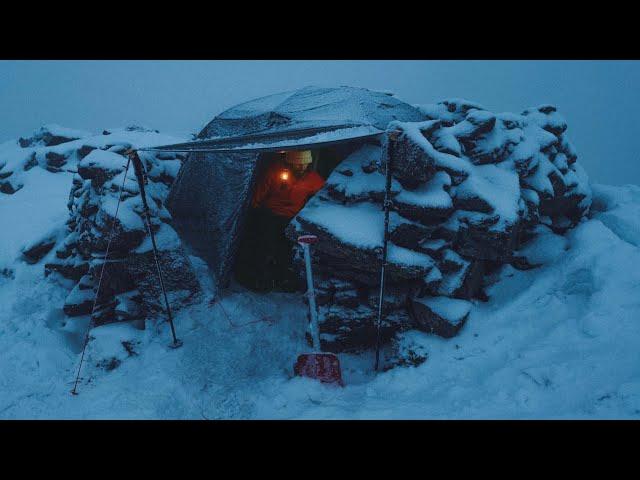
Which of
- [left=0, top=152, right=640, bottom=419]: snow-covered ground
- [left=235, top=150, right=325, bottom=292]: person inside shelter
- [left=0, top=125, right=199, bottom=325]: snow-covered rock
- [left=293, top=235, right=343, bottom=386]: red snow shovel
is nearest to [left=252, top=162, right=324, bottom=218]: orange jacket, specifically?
[left=235, top=150, right=325, bottom=292]: person inside shelter

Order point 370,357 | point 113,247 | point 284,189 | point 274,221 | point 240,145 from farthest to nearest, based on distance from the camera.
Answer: point 284,189
point 274,221
point 113,247
point 240,145
point 370,357

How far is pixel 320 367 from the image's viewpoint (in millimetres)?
4863

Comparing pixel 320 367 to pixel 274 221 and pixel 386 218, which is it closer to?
pixel 386 218

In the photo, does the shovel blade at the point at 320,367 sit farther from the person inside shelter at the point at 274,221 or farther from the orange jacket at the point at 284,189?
the orange jacket at the point at 284,189

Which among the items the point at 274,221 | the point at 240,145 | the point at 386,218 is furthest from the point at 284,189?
the point at 386,218

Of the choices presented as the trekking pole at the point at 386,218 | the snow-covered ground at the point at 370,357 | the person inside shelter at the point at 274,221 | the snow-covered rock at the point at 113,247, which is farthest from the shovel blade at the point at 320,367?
the snow-covered rock at the point at 113,247

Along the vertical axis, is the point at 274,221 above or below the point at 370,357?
above

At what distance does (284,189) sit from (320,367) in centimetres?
632

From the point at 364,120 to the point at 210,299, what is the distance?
16.4 feet

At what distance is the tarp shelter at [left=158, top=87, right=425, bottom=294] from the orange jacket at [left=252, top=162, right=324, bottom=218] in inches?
60.8

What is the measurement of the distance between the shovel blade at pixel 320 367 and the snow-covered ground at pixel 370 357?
13 cm

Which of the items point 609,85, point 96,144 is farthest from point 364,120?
point 609,85

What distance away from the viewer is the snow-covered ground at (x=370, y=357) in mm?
3826

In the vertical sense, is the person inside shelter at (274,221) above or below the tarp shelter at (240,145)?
below
